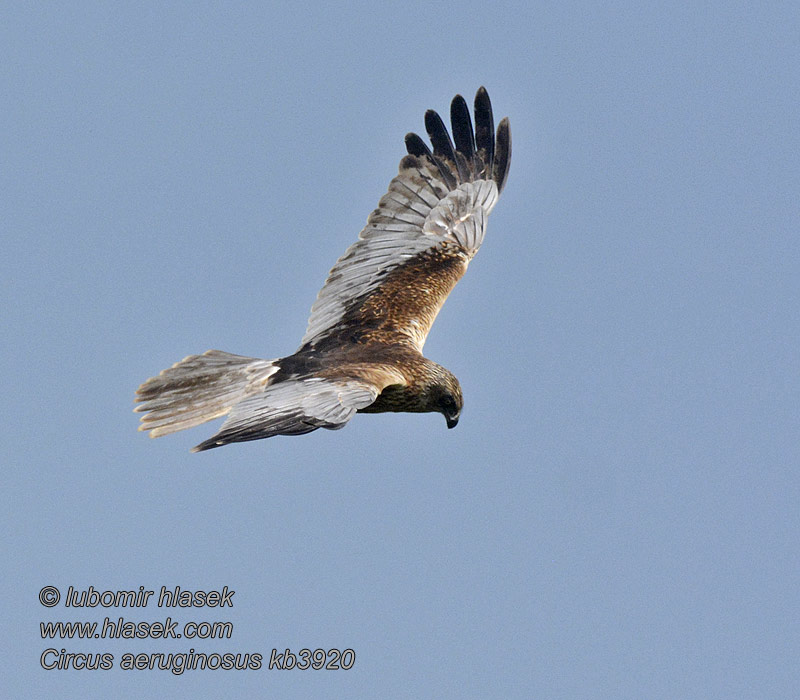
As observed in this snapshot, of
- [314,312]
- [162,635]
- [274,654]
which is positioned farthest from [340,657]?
[314,312]

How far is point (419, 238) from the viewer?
12.4m

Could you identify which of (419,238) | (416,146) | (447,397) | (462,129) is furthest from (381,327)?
(462,129)

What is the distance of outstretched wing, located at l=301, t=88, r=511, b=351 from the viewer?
11.6m

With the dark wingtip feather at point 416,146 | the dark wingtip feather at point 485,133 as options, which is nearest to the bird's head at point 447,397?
the dark wingtip feather at point 416,146

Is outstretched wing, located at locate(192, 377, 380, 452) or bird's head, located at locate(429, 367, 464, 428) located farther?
bird's head, located at locate(429, 367, 464, 428)

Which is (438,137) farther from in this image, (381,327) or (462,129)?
(381,327)

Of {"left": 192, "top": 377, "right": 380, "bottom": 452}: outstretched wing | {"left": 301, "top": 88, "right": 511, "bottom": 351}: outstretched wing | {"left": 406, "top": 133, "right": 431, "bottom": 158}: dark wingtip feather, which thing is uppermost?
{"left": 406, "top": 133, "right": 431, "bottom": 158}: dark wingtip feather

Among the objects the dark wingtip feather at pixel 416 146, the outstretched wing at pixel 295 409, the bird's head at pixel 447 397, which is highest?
the dark wingtip feather at pixel 416 146

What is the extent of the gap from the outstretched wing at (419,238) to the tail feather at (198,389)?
804 mm

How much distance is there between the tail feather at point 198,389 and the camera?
10.4m

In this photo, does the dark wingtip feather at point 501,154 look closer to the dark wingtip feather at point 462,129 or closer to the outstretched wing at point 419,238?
the outstretched wing at point 419,238

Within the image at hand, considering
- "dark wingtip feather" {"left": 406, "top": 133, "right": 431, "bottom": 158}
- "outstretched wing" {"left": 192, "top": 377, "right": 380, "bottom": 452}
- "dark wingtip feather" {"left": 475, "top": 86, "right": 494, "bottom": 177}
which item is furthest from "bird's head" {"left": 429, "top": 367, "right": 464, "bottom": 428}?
"dark wingtip feather" {"left": 475, "top": 86, "right": 494, "bottom": 177}

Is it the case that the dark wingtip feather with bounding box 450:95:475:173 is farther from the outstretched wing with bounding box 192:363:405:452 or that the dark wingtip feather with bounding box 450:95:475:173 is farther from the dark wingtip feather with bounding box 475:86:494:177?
the outstretched wing with bounding box 192:363:405:452

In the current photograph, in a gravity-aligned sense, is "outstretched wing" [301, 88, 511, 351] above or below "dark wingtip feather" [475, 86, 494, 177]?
below
